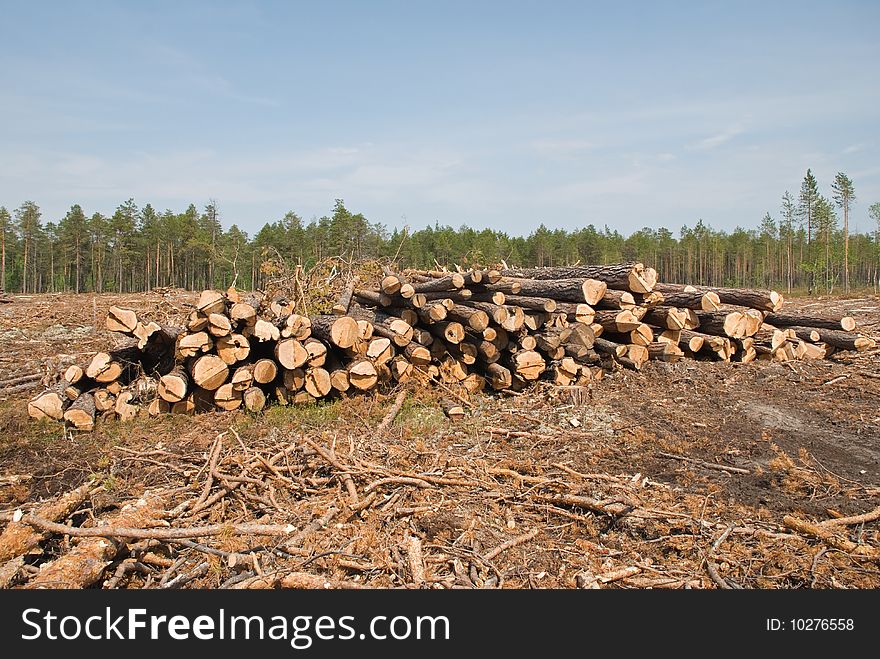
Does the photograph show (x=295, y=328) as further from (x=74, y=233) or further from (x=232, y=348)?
(x=74, y=233)

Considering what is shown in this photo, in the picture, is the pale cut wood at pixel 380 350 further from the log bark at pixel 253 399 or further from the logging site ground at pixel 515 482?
the log bark at pixel 253 399

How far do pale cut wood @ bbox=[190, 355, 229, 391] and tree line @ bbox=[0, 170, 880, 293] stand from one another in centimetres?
3384

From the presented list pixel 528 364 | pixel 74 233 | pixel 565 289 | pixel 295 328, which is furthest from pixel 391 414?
pixel 74 233

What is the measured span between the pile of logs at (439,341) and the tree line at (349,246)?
107 feet

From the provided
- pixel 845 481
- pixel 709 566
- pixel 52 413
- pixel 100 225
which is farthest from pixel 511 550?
Answer: pixel 100 225

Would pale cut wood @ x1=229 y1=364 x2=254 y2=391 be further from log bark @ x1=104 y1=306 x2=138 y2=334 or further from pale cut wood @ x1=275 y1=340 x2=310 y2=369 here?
log bark @ x1=104 y1=306 x2=138 y2=334

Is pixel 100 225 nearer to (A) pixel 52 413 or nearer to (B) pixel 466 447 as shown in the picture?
(A) pixel 52 413

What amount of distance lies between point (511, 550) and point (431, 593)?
0.77 m

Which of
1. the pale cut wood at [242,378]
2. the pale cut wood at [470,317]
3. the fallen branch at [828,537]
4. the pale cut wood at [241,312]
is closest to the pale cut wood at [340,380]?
the pale cut wood at [242,378]

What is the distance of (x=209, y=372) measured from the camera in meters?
6.59

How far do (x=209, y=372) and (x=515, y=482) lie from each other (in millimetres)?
4114

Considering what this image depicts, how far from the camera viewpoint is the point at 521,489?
452 cm

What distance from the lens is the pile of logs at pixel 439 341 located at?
22.2ft

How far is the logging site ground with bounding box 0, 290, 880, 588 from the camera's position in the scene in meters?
3.31
